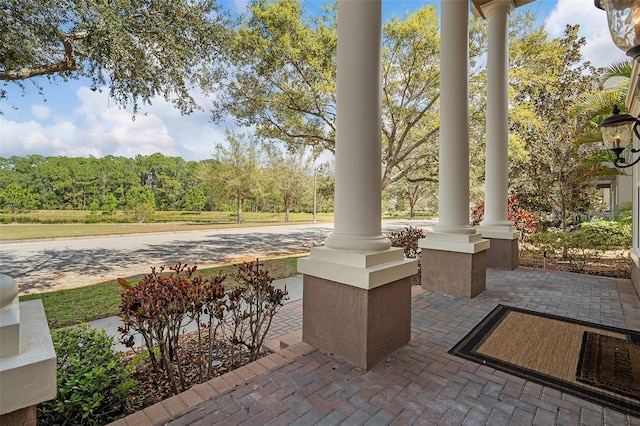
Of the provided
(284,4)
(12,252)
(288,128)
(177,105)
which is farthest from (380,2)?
(12,252)

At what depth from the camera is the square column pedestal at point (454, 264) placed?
14.0 ft

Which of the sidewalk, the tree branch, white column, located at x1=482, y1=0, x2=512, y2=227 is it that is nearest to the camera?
the sidewalk

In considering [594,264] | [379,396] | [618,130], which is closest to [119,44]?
[379,396]

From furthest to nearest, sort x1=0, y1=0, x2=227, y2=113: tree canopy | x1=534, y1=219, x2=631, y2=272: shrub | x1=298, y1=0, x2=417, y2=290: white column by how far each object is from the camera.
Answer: x1=534, y1=219, x2=631, y2=272: shrub, x1=0, y1=0, x2=227, y2=113: tree canopy, x1=298, y1=0, x2=417, y2=290: white column

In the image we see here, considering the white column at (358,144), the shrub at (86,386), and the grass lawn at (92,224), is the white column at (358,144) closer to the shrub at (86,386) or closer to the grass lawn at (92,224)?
the shrub at (86,386)

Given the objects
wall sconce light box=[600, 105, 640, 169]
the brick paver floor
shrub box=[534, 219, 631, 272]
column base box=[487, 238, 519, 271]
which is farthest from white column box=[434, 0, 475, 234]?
shrub box=[534, 219, 631, 272]

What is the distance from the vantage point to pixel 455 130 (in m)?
4.41

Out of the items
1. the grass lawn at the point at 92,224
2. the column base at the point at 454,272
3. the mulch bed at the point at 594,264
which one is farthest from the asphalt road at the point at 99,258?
the mulch bed at the point at 594,264

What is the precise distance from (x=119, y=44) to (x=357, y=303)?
5.44 metres

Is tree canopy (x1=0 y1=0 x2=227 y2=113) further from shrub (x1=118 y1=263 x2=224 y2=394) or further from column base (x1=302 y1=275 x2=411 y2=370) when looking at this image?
column base (x1=302 y1=275 x2=411 y2=370)

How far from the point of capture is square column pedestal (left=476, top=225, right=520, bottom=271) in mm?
5951

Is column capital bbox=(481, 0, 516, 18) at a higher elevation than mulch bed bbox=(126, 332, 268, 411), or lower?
higher

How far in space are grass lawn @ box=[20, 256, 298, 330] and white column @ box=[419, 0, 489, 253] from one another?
406 cm

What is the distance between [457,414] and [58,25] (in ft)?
23.7
